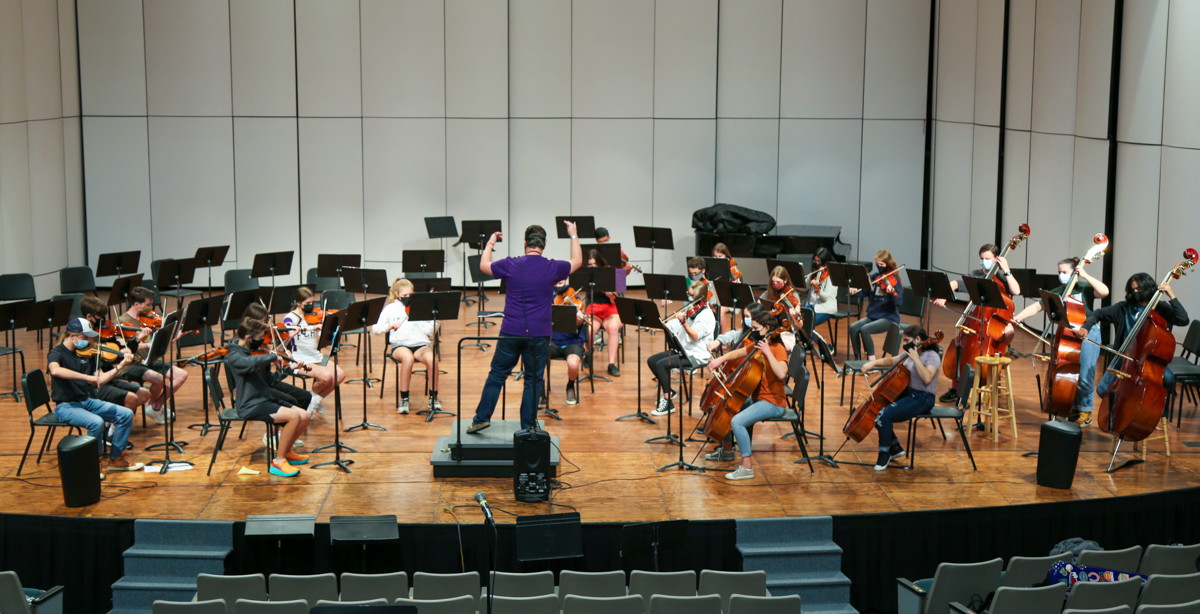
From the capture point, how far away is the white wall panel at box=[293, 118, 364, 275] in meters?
15.0

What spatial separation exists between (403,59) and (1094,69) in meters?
8.72

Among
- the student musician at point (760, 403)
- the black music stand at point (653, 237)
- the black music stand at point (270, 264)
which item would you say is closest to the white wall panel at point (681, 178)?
the black music stand at point (653, 237)

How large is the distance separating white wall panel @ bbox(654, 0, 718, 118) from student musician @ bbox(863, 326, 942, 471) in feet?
26.1

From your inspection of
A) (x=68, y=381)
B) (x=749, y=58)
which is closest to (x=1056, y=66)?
(x=749, y=58)

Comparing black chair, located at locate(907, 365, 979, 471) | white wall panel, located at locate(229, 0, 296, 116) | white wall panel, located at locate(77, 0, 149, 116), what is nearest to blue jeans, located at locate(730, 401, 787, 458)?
black chair, located at locate(907, 365, 979, 471)

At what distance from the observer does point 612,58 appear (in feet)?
49.5

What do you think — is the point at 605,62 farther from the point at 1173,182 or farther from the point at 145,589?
the point at 145,589

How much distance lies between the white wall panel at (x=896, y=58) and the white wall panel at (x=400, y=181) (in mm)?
6111

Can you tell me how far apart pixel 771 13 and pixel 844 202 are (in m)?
2.88

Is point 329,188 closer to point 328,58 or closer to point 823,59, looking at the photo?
point 328,58

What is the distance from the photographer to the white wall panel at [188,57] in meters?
14.5

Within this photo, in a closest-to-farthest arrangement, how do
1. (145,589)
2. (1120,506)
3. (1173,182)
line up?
(145,589) → (1120,506) → (1173,182)

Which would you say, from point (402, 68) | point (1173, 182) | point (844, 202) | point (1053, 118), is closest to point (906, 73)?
point (844, 202)

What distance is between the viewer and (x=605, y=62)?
49.6ft
